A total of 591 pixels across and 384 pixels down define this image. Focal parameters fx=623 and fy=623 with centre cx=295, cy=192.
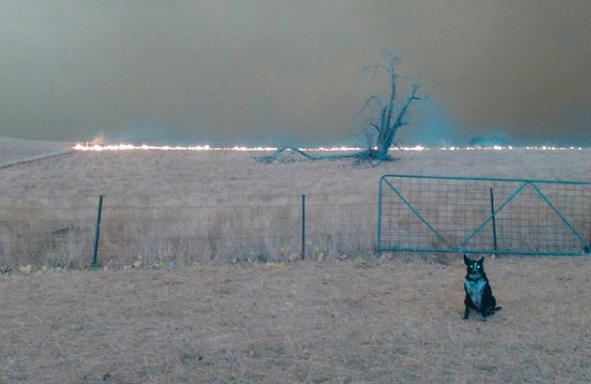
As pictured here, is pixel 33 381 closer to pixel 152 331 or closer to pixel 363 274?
pixel 152 331

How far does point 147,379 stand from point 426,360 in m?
3.00

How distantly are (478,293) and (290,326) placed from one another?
2.56 metres

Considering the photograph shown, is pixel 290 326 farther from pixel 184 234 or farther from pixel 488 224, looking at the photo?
pixel 488 224

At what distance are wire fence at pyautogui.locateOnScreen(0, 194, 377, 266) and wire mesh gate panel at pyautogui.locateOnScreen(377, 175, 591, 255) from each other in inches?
32.0

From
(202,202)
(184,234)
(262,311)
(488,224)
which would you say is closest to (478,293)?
(262,311)

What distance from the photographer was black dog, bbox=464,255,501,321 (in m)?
8.38

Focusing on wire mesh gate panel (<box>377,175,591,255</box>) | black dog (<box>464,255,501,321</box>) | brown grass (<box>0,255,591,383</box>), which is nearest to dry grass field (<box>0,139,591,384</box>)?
brown grass (<box>0,255,591,383</box>)

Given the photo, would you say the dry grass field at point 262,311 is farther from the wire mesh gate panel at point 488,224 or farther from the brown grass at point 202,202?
the wire mesh gate panel at point 488,224

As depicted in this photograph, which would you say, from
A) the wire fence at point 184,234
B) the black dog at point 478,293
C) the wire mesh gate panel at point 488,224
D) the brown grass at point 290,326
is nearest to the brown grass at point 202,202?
the wire fence at point 184,234

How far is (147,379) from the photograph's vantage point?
6.38 meters

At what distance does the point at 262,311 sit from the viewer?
890 cm

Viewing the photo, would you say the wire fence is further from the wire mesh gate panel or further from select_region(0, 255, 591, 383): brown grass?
select_region(0, 255, 591, 383): brown grass

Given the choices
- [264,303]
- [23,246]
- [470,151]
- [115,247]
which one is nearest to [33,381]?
[264,303]

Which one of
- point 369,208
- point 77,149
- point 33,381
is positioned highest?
point 77,149
